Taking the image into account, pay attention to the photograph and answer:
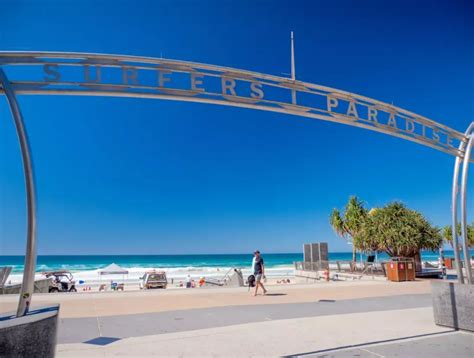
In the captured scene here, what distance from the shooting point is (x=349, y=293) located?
39.8 feet

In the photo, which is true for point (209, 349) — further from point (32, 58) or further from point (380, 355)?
point (32, 58)

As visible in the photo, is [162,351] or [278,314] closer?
[162,351]

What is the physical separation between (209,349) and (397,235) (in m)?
19.2

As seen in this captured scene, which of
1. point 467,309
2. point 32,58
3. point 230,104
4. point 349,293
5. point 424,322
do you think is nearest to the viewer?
point 32,58

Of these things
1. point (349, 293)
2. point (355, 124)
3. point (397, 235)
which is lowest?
point (349, 293)

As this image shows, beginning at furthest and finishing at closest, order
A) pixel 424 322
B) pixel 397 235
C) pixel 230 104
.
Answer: pixel 397 235
pixel 424 322
pixel 230 104

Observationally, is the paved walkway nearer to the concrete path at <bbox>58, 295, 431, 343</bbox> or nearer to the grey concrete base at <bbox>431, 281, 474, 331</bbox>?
the concrete path at <bbox>58, 295, 431, 343</bbox>

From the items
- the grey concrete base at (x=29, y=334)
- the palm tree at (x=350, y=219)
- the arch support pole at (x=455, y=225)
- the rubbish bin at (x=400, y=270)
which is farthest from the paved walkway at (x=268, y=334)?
the palm tree at (x=350, y=219)

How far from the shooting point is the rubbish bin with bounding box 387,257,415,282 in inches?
666

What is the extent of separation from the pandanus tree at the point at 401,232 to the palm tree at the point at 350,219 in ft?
28.0

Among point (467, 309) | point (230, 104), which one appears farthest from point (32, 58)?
point (467, 309)

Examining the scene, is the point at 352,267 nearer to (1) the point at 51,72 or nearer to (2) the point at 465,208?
(2) the point at 465,208

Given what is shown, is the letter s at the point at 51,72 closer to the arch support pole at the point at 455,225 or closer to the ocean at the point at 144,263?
the arch support pole at the point at 455,225

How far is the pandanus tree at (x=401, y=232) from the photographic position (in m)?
21.7
